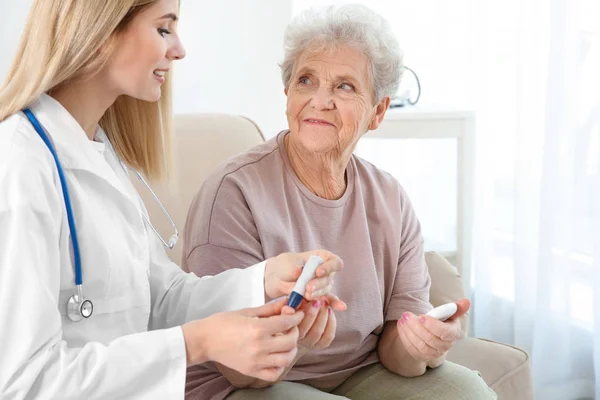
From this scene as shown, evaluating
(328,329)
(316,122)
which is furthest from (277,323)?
(316,122)

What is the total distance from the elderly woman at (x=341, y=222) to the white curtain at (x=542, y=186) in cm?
100

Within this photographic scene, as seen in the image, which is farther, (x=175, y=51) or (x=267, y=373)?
(x=175, y=51)

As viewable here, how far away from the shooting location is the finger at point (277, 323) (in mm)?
1146

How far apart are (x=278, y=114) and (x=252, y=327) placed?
2510 mm

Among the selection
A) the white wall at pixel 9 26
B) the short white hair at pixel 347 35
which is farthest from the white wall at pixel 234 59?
the short white hair at pixel 347 35

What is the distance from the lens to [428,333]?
1.64 meters

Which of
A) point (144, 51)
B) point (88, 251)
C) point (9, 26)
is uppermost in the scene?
point (9, 26)

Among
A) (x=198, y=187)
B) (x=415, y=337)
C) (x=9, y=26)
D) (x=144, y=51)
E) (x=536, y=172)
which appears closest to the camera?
(x=144, y=51)

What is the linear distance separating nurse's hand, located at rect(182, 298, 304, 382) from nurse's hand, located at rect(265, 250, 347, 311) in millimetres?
119

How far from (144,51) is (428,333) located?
0.78m

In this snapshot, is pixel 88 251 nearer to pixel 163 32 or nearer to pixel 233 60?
pixel 163 32

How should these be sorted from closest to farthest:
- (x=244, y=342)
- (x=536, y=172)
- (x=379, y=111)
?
(x=244, y=342), (x=379, y=111), (x=536, y=172)

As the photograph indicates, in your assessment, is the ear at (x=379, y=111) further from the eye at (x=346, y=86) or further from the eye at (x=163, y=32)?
the eye at (x=163, y=32)

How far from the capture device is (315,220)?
5.77ft
